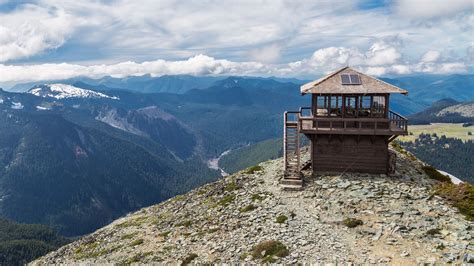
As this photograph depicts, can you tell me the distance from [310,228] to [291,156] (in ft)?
51.9

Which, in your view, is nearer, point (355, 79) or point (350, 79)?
point (355, 79)

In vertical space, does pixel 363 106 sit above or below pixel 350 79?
below

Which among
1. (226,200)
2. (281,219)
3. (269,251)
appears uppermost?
A: (281,219)

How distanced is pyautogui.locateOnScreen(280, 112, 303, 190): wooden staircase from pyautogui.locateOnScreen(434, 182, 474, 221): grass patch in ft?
43.2

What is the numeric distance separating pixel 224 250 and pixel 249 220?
4.88 meters

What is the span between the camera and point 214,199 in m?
42.8

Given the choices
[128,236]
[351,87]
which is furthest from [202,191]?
[351,87]

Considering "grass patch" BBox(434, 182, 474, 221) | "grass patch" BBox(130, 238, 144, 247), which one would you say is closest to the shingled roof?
"grass patch" BBox(434, 182, 474, 221)

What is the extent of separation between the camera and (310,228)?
97.6ft

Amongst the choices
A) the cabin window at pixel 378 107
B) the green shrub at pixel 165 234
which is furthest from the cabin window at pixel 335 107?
the green shrub at pixel 165 234

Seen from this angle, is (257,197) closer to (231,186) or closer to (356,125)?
(231,186)

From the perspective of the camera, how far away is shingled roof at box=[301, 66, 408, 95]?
37406 mm

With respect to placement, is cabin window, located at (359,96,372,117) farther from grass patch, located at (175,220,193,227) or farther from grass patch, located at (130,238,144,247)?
grass patch, located at (130,238,144,247)

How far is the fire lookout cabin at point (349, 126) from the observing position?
37844 millimetres
